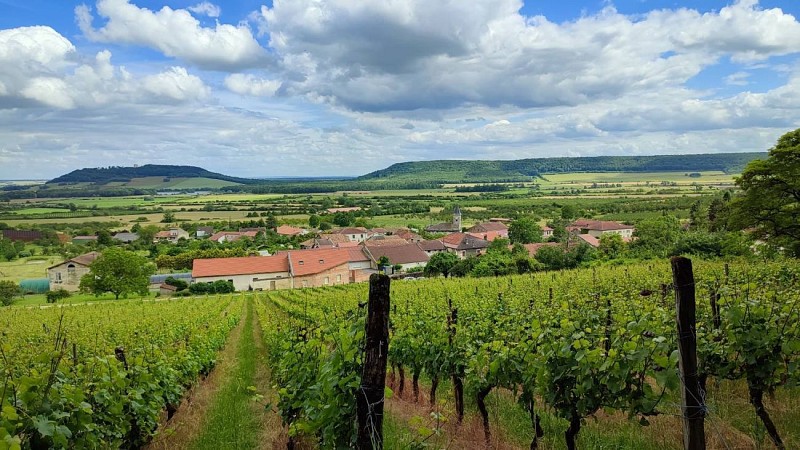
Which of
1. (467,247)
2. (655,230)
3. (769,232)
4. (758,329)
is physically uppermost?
(758,329)

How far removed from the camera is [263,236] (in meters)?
87.0

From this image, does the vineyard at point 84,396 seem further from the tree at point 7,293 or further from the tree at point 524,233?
the tree at point 524,233

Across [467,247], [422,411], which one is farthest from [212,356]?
[467,247]

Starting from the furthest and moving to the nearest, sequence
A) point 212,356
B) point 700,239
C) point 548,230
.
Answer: point 548,230
point 700,239
point 212,356

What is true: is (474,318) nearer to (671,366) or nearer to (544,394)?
(544,394)

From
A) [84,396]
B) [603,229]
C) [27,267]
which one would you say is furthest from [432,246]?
[84,396]

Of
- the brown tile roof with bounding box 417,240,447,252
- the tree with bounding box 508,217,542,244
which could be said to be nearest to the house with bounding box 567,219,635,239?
the tree with bounding box 508,217,542,244

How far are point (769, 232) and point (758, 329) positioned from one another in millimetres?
20699

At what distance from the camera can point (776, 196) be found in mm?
20625

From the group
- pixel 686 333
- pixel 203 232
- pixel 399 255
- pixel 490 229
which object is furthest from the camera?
pixel 203 232

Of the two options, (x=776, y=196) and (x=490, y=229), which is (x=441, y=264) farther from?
(x=490, y=229)

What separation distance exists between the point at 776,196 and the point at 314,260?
41.1 m

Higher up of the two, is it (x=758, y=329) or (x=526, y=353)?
(x=758, y=329)

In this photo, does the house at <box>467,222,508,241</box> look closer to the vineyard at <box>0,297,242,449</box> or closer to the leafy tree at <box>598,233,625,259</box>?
the leafy tree at <box>598,233,625,259</box>
